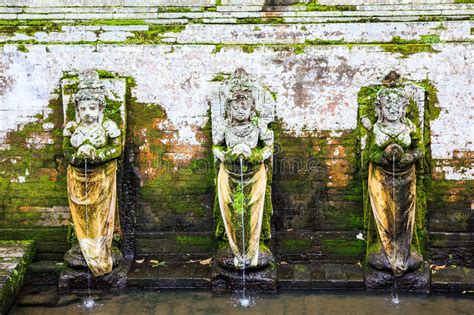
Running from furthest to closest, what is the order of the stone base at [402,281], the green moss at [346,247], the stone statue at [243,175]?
the green moss at [346,247]
the stone base at [402,281]
the stone statue at [243,175]

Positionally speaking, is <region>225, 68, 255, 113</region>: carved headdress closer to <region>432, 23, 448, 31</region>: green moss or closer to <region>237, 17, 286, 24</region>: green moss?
<region>237, 17, 286, 24</region>: green moss

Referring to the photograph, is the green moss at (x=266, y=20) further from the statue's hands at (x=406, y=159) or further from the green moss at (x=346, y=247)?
the green moss at (x=346, y=247)

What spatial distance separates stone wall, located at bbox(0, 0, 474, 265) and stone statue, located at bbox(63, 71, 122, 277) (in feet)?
1.96

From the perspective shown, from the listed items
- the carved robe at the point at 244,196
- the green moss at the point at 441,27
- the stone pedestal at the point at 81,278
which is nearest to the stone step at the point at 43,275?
the stone pedestal at the point at 81,278

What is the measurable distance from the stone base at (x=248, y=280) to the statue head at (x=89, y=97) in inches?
A: 90.3

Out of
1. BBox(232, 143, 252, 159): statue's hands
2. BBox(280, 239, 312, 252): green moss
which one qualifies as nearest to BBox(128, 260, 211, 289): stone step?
BBox(280, 239, 312, 252): green moss

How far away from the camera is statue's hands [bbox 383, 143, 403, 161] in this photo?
22.0ft

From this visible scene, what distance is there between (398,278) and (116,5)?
15.3 ft

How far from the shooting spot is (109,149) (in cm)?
697

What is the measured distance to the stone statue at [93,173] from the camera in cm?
692

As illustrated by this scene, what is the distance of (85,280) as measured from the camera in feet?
23.1

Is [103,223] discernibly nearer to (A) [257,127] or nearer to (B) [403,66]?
(A) [257,127]

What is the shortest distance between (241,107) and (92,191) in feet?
6.34

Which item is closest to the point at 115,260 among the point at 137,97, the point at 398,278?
the point at 137,97
